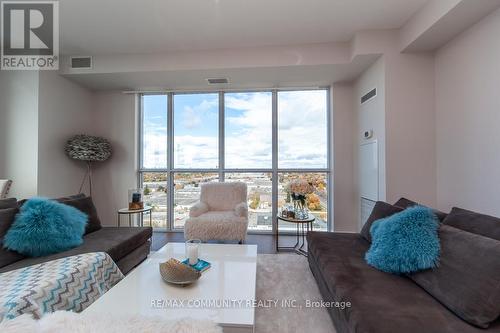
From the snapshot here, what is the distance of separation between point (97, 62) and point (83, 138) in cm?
114

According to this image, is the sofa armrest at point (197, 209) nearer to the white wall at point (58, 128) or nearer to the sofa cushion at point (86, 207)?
the sofa cushion at point (86, 207)

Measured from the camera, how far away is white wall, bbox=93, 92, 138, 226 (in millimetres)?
3781

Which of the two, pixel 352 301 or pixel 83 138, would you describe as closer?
pixel 352 301

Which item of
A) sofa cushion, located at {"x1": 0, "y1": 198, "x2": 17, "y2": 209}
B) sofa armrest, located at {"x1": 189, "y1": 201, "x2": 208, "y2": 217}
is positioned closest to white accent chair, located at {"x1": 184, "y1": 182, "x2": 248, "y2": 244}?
sofa armrest, located at {"x1": 189, "y1": 201, "x2": 208, "y2": 217}

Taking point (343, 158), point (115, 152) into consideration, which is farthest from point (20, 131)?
point (343, 158)

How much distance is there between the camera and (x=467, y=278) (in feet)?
3.65

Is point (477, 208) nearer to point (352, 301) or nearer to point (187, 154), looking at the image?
point (352, 301)

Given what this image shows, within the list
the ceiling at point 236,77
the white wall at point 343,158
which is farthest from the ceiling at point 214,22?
the white wall at point 343,158

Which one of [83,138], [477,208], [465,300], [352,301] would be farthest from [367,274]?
[83,138]

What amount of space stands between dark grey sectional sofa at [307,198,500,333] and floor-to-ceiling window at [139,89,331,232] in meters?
2.09

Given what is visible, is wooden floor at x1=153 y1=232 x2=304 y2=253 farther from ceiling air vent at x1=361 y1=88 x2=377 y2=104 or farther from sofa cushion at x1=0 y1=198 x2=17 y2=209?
ceiling air vent at x1=361 y1=88 x2=377 y2=104

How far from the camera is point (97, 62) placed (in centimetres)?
312

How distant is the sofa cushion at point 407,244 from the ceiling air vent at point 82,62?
13.6 ft

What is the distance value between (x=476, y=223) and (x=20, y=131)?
4.87 meters
